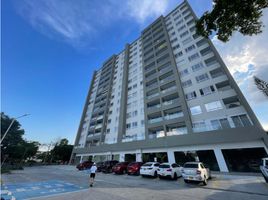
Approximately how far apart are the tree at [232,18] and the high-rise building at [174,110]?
46.0 feet

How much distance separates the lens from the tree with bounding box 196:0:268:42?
30.0ft

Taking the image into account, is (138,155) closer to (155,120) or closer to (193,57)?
(155,120)

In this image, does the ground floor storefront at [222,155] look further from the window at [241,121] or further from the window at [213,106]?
the window at [213,106]

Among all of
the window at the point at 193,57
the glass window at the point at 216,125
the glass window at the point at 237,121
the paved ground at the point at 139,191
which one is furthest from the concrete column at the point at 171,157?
the window at the point at 193,57

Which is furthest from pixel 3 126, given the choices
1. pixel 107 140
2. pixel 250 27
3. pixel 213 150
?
pixel 250 27

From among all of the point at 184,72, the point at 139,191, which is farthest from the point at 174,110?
the point at 139,191

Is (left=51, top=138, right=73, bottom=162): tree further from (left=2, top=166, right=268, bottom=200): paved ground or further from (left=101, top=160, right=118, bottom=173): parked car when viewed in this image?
(left=2, top=166, right=268, bottom=200): paved ground

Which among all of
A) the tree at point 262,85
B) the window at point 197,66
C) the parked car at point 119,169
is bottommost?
the parked car at point 119,169

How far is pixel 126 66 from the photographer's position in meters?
49.3

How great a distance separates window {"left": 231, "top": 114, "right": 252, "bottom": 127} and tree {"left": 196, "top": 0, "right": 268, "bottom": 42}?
547 inches

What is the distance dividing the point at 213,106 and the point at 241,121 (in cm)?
465

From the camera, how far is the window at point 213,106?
928 inches

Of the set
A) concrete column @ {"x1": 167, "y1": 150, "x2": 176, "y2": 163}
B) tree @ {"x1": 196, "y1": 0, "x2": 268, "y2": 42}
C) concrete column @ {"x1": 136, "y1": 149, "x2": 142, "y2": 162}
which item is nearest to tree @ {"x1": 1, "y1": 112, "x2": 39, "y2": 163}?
concrete column @ {"x1": 136, "y1": 149, "x2": 142, "y2": 162}

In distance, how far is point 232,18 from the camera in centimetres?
990
